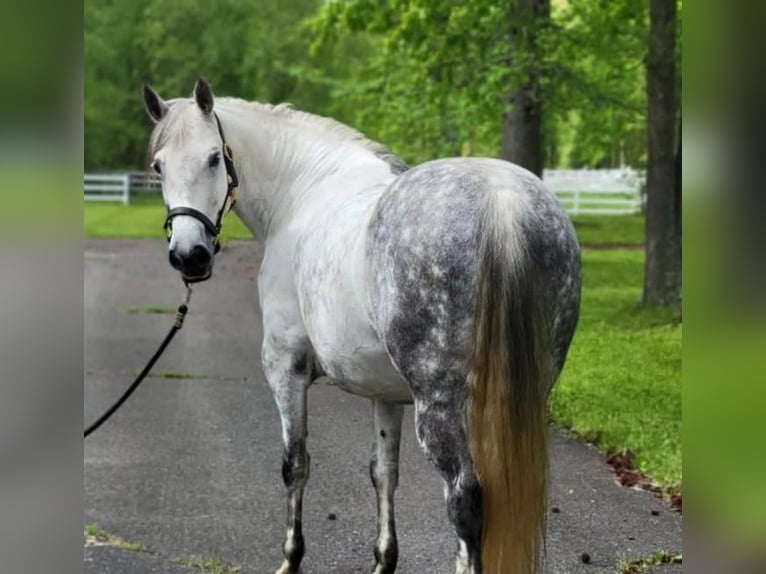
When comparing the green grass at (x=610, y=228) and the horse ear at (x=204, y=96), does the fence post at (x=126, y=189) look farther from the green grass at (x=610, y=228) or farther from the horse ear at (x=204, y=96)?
the horse ear at (x=204, y=96)

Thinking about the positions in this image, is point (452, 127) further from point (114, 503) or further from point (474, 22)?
point (114, 503)

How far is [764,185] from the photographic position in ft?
4.24

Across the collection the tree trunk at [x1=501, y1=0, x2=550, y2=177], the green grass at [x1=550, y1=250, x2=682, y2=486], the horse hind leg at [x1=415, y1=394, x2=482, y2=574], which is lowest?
the green grass at [x1=550, y1=250, x2=682, y2=486]

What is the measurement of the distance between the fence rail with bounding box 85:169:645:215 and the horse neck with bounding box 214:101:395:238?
956 inches

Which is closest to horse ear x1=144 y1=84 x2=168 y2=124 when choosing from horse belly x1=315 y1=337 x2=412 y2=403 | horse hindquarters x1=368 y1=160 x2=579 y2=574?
horse belly x1=315 y1=337 x2=412 y2=403

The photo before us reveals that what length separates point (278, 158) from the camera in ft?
14.4

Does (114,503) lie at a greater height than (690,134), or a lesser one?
lesser

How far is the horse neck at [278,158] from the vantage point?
420 centimetres

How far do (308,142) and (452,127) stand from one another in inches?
531

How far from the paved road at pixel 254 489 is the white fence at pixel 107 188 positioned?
25693 millimetres

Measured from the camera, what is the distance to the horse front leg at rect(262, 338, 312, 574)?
4121mm

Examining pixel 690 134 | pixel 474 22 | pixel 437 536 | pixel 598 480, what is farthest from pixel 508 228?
pixel 474 22

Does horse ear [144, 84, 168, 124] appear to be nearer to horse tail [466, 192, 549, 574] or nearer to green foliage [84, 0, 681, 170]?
horse tail [466, 192, 549, 574]

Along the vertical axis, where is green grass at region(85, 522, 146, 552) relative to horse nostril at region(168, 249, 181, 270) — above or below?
below
